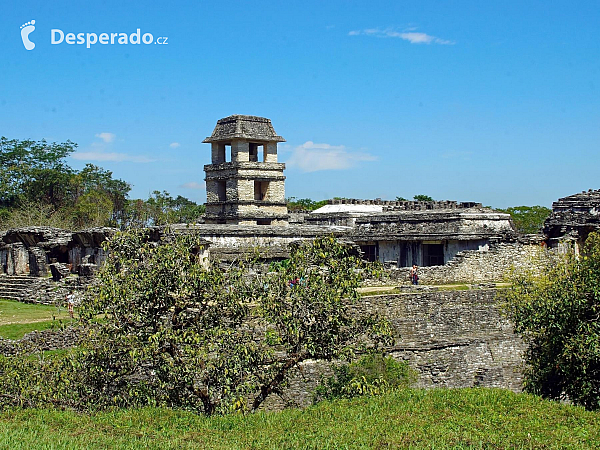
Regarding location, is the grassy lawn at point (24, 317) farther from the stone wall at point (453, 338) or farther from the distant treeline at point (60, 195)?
the distant treeline at point (60, 195)

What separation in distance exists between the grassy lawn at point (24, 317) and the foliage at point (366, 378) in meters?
5.65

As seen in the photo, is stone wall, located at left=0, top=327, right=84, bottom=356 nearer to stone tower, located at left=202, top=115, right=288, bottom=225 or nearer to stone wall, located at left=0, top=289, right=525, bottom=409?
stone wall, located at left=0, top=289, right=525, bottom=409

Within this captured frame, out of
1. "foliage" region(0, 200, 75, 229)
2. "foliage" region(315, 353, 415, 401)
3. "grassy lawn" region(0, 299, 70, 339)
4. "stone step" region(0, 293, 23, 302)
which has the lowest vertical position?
"foliage" region(315, 353, 415, 401)

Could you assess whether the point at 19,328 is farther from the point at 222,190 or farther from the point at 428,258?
the point at 222,190

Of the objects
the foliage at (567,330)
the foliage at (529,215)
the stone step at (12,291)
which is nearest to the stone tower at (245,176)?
the stone step at (12,291)

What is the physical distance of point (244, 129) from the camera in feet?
110

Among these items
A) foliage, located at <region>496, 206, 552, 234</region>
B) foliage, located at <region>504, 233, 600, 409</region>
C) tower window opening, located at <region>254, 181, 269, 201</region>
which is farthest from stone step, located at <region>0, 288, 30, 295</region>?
foliage, located at <region>496, 206, 552, 234</region>

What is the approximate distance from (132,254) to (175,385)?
2.33m

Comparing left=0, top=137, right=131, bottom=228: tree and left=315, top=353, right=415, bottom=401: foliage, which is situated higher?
left=0, top=137, right=131, bottom=228: tree

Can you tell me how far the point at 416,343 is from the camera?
17.3 m

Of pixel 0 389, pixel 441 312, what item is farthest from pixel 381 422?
pixel 441 312

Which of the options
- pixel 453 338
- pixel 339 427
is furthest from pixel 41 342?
pixel 453 338

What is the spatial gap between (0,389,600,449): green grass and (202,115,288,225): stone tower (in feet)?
71.6

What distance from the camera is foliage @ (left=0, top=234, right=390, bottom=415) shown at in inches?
458
